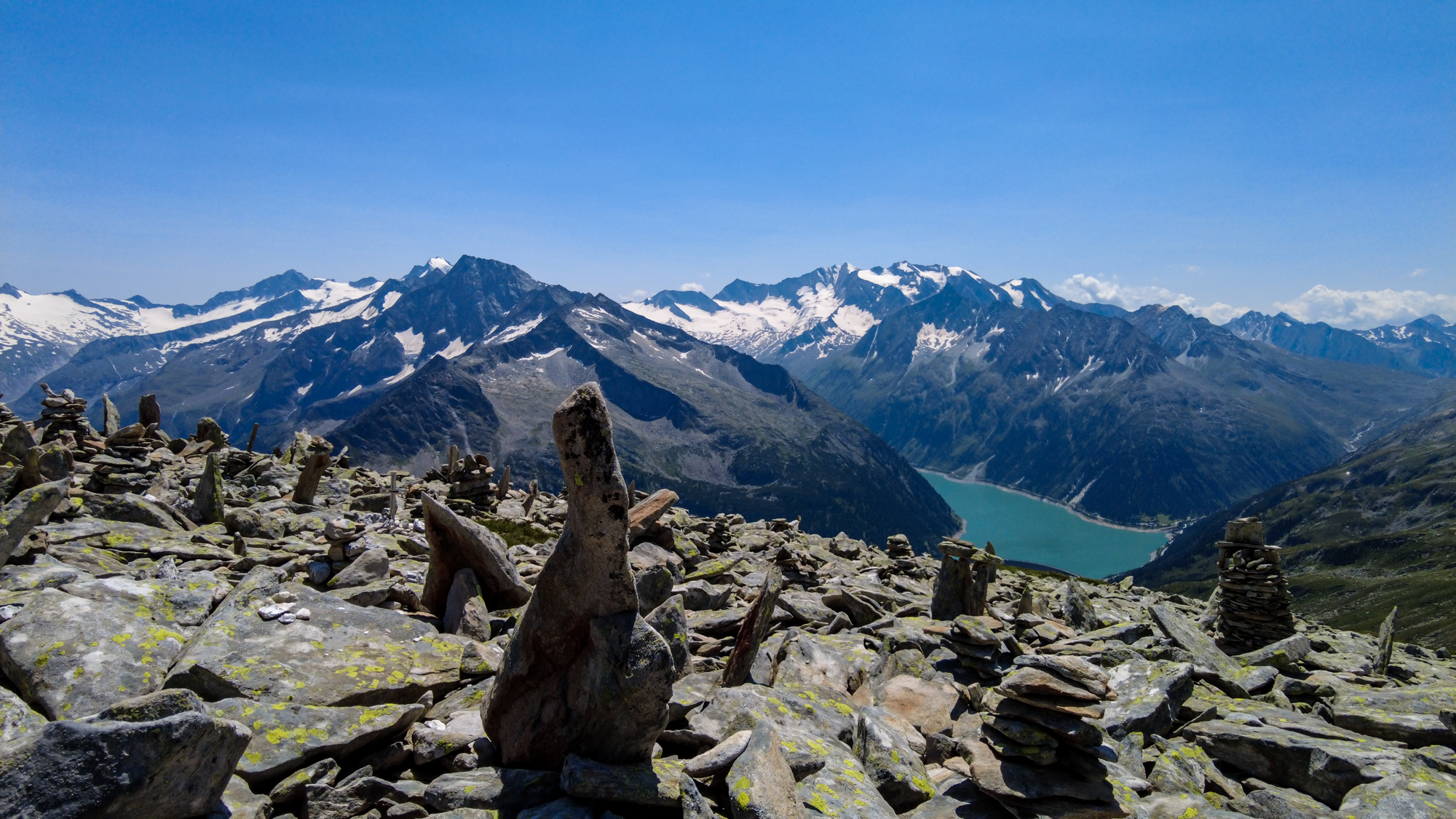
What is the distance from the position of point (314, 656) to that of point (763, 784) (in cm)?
646

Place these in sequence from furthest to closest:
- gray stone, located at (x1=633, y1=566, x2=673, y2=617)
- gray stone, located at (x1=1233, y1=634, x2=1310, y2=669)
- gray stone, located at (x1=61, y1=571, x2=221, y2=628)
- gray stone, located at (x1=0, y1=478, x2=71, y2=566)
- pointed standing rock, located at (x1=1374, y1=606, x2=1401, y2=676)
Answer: pointed standing rock, located at (x1=1374, y1=606, x2=1401, y2=676), gray stone, located at (x1=1233, y1=634, x2=1310, y2=669), gray stone, located at (x1=633, y1=566, x2=673, y2=617), gray stone, located at (x1=0, y1=478, x2=71, y2=566), gray stone, located at (x1=61, y1=571, x2=221, y2=628)

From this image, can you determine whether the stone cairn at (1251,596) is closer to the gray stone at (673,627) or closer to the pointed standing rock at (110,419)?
the gray stone at (673,627)

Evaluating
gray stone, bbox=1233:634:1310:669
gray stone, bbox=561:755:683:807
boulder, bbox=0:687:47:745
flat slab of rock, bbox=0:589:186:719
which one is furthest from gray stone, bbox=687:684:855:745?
gray stone, bbox=1233:634:1310:669

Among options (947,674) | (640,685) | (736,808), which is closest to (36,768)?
(640,685)

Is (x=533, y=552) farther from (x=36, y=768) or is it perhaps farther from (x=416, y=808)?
(x=36, y=768)

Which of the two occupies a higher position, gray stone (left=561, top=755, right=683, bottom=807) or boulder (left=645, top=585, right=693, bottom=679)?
boulder (left=645, top=585, right=693, bottom=679)

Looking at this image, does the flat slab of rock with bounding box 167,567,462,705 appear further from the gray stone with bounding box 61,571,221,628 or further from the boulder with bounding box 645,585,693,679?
the boulder with bounding box 645,585,693,679

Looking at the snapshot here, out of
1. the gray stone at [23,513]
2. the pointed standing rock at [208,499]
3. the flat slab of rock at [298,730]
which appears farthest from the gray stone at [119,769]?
the pointed standing rock at [208,499]

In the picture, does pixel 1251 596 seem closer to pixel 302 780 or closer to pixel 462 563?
pixel 462 563

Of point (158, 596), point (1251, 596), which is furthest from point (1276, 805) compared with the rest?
point (158, 596)

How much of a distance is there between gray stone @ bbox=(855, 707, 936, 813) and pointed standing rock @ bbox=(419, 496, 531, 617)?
7734 millimetres

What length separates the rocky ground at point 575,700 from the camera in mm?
6801

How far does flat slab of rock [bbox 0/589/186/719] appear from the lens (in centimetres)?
697

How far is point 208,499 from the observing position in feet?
63.6
